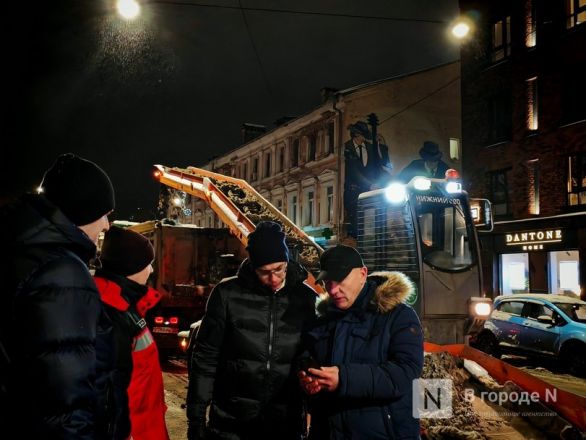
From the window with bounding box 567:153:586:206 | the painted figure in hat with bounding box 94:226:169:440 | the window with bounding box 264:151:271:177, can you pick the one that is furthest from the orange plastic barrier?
the window with bounding box 264:151:271:177

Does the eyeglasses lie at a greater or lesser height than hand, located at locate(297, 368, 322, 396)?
greater

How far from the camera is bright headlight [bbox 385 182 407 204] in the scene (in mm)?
8000

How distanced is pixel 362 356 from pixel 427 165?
1215 inches

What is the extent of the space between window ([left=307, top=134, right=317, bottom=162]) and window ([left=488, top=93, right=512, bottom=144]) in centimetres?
1111

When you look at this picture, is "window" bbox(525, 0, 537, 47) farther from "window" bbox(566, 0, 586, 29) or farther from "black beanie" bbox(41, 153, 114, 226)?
"black beanie" bbox(41, 153, 114, 226)

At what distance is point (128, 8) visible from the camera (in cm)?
945

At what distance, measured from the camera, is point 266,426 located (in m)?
3.03

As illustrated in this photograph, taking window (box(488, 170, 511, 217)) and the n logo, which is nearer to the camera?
the n logo

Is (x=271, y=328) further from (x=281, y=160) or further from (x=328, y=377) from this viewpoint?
(x=281, y=160)

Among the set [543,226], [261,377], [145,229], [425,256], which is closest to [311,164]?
[543,226]

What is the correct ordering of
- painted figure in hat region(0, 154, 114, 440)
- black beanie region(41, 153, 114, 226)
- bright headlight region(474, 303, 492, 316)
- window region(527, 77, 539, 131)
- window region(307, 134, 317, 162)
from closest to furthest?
painted figure in hat region(0, 154, 114, 440), black beanie region(41, 153, 114, 226), bright headlight region(474, 303, 492, 316), window region(527, 77, 539, 131), window region(307, 134, 317, 162)

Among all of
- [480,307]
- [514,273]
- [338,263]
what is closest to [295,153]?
[514,273]

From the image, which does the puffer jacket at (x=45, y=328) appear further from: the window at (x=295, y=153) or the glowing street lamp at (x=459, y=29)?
the window at (x=295, y=153)

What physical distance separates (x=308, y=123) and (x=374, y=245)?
24.7 meters
